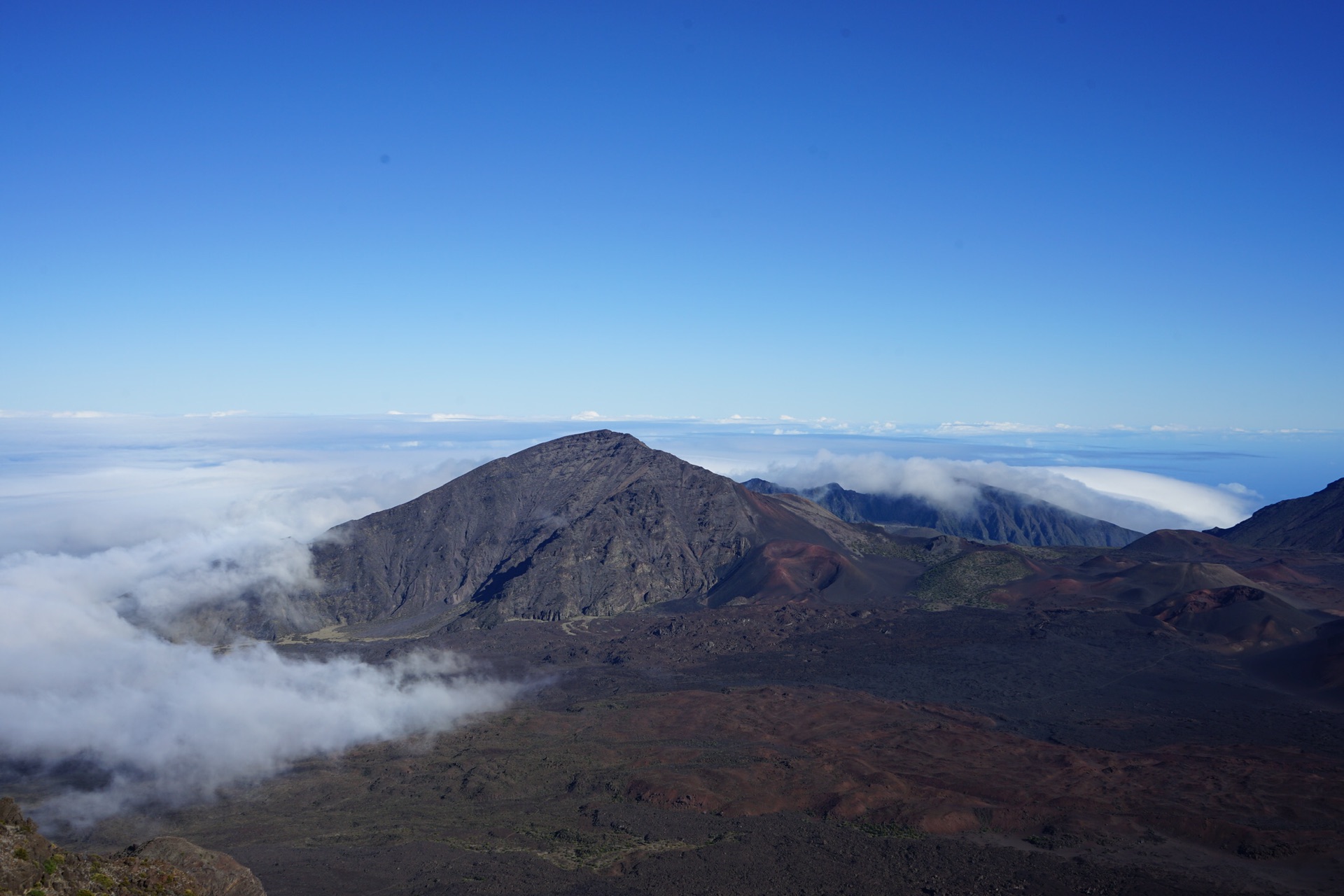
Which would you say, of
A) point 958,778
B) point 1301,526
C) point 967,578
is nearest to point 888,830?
point 958,778

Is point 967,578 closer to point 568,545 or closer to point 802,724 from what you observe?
point 568,545

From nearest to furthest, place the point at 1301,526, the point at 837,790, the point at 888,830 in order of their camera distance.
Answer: the point at 888,830 < the point at 837,790 < the point at 1301,526

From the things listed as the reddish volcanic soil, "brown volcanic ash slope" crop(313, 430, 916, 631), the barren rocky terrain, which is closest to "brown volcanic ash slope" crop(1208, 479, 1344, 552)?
the barren rocky terrain

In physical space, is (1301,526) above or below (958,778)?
above

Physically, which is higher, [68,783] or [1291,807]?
[1291,807]

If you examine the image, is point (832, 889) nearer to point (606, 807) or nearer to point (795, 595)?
point (606, 807)

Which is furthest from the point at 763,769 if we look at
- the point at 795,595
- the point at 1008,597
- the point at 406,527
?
the point at 406,527

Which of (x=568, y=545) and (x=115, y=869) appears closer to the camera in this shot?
(x=115, y=869)
